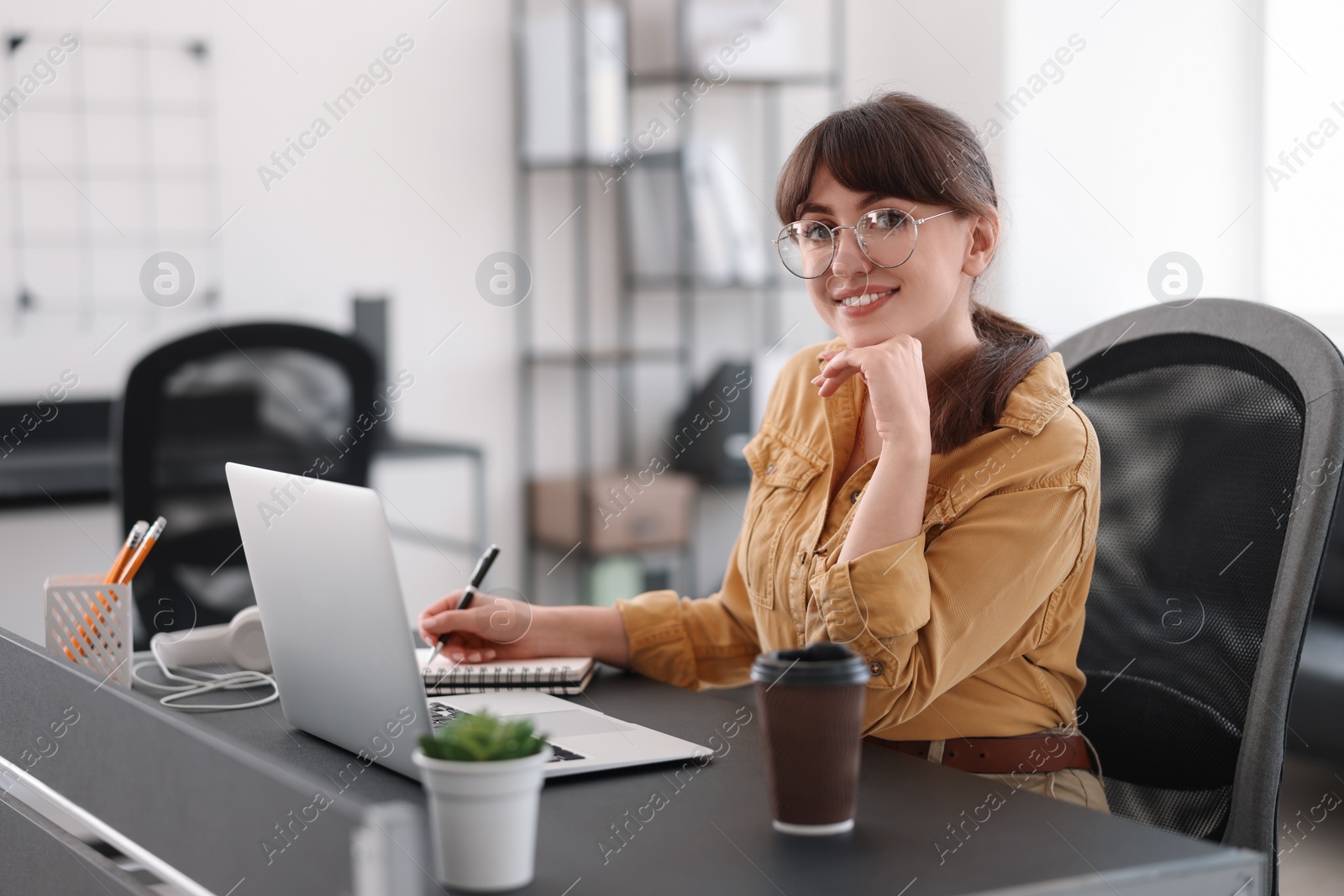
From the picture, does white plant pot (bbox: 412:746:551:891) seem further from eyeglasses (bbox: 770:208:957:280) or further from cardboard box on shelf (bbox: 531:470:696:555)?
cardboard box on shelf (bbox: 531:470:696:555)

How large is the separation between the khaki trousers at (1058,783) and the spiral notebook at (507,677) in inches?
13.6

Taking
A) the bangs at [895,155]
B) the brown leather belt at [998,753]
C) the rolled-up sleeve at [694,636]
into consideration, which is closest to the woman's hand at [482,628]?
the rolled-up sleeve at [694,636]

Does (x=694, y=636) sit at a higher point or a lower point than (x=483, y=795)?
lower

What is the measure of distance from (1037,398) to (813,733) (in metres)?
0.54

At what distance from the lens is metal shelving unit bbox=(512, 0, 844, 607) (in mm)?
3674

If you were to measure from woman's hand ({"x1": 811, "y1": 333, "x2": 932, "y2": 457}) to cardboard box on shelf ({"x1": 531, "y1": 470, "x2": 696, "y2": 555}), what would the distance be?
8.24 feet

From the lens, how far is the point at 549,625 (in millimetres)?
1375

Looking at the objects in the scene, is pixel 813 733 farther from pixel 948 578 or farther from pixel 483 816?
pixel 948 578

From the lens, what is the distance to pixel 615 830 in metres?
0.86

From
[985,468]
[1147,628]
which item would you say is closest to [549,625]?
[985,468]

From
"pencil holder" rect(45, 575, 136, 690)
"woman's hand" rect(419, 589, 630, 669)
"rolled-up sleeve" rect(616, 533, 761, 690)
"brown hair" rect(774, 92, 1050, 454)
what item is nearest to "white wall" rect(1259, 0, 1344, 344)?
"brown hair" rect(774, 92, 1050, 454)

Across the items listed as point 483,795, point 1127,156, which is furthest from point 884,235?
point 1127,156

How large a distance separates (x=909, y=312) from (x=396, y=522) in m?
2.51

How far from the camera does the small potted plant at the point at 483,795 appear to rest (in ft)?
2.41
